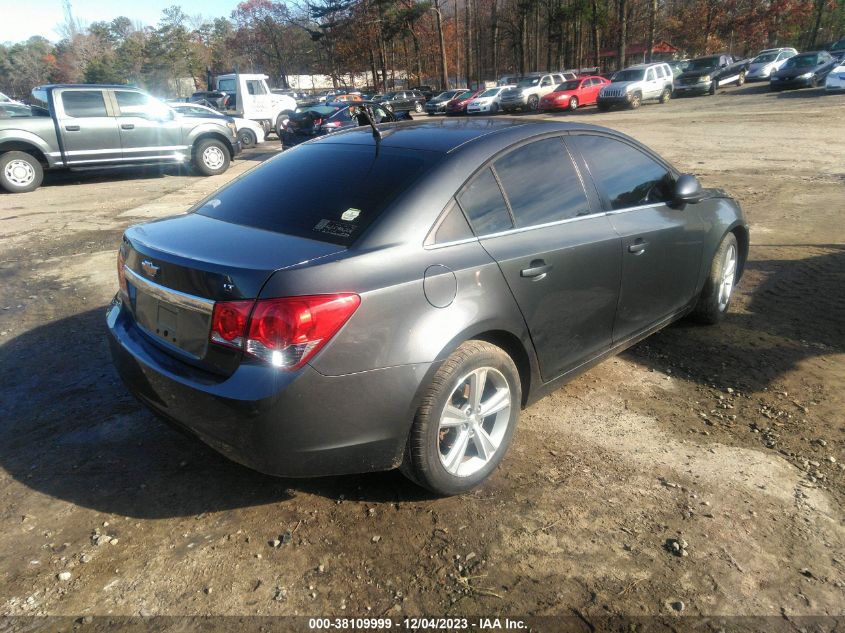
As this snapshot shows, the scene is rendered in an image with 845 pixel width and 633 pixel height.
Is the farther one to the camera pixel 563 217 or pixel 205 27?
pixel 205 27

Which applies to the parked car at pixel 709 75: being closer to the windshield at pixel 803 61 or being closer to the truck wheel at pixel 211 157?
the windshield at pixel 803 61

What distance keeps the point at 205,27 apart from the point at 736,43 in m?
73.6

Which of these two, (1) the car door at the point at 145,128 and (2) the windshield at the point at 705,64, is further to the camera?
(2) the windshield at the point at 705,64

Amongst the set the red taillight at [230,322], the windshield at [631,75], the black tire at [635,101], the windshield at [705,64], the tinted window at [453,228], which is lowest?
the black tire at [635,101]

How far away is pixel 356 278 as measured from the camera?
93.6 inches

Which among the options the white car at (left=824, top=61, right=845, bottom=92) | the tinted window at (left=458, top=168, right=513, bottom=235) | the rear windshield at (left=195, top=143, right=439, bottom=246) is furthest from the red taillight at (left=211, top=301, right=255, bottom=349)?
the white car at (left=824, top=61, right=845, bottom=92)

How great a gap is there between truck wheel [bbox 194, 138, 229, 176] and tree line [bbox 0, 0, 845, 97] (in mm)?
34940

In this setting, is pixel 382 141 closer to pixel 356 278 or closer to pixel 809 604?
pixel 356 278

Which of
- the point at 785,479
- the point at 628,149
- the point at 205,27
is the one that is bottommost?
the point at 785,479

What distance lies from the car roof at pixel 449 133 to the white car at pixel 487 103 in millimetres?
30188

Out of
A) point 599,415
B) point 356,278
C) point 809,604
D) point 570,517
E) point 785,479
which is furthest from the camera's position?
point 599,415

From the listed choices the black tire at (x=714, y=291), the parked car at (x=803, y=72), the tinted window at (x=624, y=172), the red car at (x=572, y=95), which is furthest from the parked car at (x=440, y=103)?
the tinted window at (x=624, y=172)

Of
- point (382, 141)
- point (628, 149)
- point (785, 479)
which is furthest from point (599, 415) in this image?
point (382, 141)

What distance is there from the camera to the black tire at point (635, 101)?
2914cm
